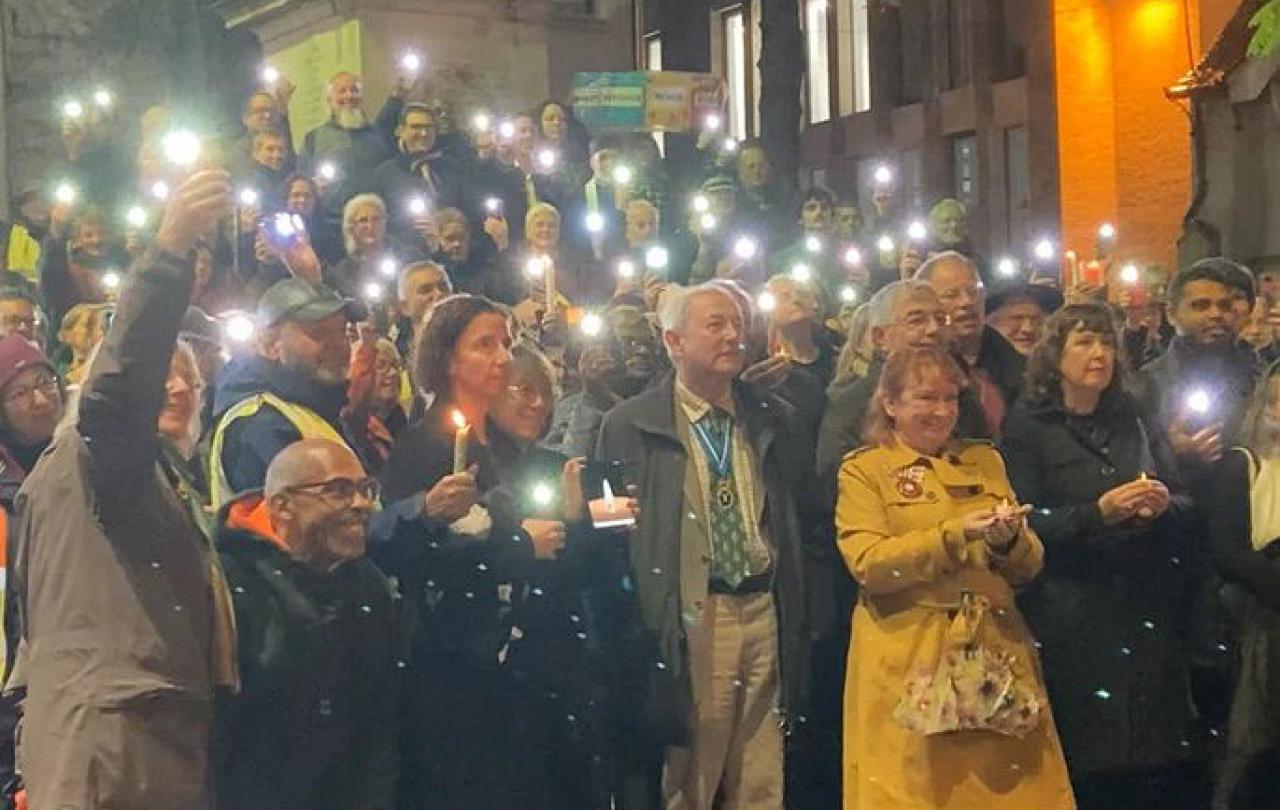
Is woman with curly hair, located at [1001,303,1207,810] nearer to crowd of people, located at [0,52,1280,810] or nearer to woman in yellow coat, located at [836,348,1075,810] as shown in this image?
crowd of people, located at [0,52,1280,810]

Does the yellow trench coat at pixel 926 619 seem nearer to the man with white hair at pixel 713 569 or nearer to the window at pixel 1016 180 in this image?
the man with white hair at pixel 713 569

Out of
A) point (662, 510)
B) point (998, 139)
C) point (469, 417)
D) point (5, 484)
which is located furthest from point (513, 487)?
point (998, 139)

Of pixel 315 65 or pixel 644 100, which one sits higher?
pixel 315 65

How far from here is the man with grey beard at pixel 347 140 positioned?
1184 centimetres

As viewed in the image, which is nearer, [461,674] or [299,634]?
[299,634]

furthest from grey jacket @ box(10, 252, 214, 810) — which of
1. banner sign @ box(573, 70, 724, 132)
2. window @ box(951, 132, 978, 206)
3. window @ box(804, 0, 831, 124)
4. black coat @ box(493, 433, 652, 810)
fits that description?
window @ box(804, 0, 831, 124)

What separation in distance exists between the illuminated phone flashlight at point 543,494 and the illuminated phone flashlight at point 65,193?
225 inches

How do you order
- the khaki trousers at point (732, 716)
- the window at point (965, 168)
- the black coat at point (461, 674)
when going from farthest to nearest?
the window at point (965, 168) → the khaki trousers at point (732, 716) → the black coat at point (461, 674)

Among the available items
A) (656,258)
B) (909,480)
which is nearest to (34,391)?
(909,480)

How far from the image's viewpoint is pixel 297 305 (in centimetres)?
554

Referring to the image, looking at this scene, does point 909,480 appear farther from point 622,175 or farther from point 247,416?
point 622,175

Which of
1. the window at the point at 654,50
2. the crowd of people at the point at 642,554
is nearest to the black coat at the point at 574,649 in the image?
the crowd of people at the point at 642,554

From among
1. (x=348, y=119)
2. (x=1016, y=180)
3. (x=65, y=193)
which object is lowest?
(x=65, y=193)

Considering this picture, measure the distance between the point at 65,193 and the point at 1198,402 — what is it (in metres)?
6.96
